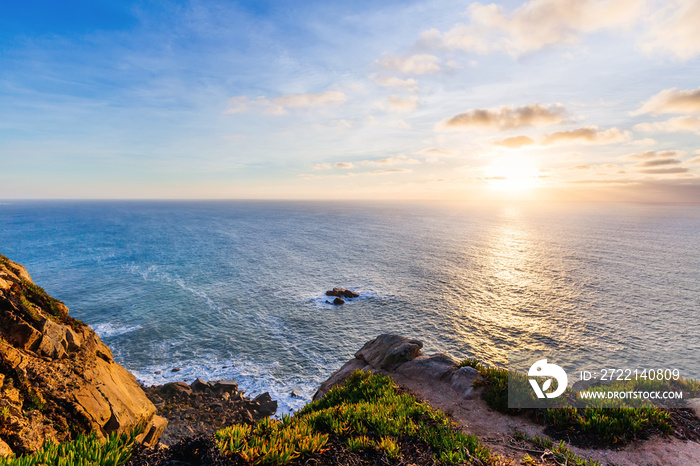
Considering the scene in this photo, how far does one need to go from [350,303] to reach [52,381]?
44.3 m

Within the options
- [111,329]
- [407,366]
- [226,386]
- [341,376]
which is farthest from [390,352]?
[111,329]

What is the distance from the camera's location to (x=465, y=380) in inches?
626

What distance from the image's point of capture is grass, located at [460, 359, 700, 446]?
10.4m

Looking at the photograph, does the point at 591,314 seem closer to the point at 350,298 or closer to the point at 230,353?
the point at 350,298

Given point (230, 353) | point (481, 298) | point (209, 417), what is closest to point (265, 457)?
point (209, 417)

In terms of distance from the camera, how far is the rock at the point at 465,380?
1496 centimetres

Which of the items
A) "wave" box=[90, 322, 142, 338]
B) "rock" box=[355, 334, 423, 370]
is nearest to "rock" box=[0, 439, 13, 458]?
"rock" box=[355, 334, 423, 370]

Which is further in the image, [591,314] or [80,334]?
[591,314]


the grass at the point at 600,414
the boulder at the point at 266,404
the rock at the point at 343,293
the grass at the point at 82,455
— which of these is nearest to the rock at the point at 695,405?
the grass at the point at 600,414

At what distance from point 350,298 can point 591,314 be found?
3868 cm

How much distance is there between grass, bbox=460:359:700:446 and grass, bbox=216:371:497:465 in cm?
375

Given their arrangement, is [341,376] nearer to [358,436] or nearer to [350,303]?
[358,436]

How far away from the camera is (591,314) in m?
47.7

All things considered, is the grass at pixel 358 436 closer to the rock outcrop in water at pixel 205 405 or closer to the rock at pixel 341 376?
the rock at pixel 341 376
